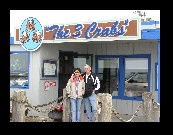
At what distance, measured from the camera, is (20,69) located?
41.5 feet

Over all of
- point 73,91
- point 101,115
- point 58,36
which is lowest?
point 101,115

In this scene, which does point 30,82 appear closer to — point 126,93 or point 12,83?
point 12,83

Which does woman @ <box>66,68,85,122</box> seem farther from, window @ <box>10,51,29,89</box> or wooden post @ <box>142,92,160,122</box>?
window @ <box>10,51,29,89</box>

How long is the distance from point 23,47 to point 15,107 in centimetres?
320

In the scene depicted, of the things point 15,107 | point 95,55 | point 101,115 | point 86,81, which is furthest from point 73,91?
point 95,55

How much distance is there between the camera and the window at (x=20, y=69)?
12.5m

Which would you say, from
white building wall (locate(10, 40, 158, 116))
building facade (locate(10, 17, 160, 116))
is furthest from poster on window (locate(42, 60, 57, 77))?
white building wall (locate(10, 40, 158, 116))

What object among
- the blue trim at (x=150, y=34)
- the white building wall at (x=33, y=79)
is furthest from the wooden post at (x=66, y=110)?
the blue trim at (x=150, y=34)

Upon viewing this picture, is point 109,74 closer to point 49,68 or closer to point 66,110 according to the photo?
point 49,68

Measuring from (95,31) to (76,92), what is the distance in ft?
8.06

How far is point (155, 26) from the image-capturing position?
10180 millimetres

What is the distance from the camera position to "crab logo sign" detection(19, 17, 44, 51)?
11891mm

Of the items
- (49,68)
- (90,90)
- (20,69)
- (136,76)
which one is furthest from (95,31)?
(20,69)

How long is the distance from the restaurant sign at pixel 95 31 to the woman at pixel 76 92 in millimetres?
1923
